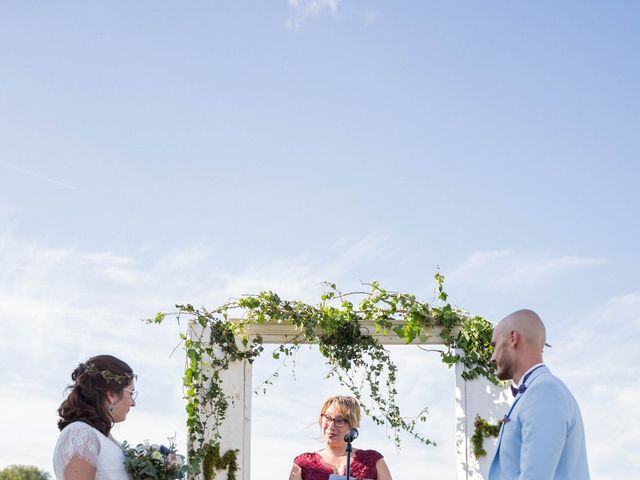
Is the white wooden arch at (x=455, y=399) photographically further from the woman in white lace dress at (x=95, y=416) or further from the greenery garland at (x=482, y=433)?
the woman in white lace dress at (x=95, y=416)

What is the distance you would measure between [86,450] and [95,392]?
0.31 meters

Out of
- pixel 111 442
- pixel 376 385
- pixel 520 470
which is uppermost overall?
pixel 376 385

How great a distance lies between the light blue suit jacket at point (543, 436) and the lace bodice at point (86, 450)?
2182 mm

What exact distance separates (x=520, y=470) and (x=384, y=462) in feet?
12.4

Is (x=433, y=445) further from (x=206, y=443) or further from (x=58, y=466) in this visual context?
(x=58, y=466)

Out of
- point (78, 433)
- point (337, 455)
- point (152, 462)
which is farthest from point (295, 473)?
point (78, 433)

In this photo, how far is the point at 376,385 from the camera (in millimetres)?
7289

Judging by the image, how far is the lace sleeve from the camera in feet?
14.2

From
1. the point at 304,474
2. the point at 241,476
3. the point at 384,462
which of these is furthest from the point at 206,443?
the point at 384,462

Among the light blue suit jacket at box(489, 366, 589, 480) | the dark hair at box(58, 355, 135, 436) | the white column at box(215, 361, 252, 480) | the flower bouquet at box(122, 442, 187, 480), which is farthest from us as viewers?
the white column at box(215, 361, 252, 480)

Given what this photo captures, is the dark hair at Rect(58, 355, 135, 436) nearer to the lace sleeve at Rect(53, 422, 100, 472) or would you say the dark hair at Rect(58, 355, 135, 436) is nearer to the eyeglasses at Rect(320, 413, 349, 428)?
the lace sleeve at Rect(53, 422, 100, 472)

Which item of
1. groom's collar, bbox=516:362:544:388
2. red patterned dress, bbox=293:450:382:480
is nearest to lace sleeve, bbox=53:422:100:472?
groom's collar, bbox=516:362:544:388

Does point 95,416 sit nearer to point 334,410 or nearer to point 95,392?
point 95,392

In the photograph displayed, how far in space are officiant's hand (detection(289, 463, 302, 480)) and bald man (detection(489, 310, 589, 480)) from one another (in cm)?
368
